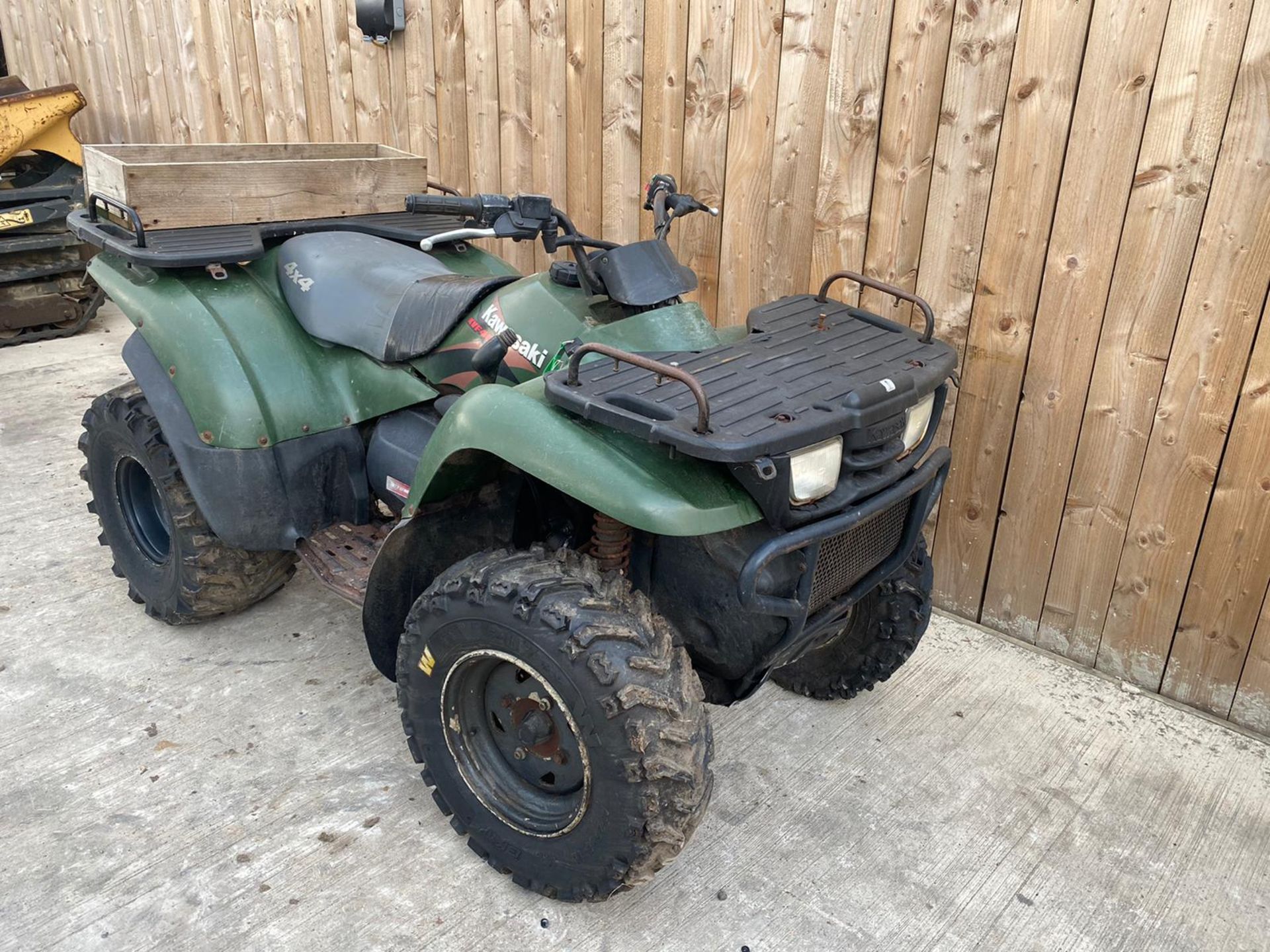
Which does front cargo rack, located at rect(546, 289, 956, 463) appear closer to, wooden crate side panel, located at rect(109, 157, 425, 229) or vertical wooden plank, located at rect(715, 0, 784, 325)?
vertical wooden plank, located at rect(715, 0, 784, 325)

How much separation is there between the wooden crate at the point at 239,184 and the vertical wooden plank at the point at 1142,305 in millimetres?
2312

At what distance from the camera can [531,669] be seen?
6.70 ft

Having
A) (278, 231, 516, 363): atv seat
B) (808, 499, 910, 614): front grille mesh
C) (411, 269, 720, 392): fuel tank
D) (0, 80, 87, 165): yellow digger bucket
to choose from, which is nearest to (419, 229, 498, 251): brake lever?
(411, 269, 720, 392): fuel tank

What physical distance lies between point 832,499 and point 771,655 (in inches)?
15.6

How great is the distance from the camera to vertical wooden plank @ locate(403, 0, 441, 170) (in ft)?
14.9

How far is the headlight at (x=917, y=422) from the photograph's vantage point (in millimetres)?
2174

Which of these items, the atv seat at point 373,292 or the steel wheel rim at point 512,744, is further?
the atv seat at point 373,292

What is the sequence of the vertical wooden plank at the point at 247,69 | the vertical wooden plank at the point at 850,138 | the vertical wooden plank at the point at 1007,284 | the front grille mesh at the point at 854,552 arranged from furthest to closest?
1. the vertical wooden plank at the point at 247,69
2. the vertical wooden plank at the point at 850,138
3. the vertical wooden plank at the point at 1007,284
4. the front grille mesh at the point at 854,552

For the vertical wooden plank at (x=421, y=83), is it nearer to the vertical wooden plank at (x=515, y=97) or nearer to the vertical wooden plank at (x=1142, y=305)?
the vertical wooden plank at (x=515, y=97)

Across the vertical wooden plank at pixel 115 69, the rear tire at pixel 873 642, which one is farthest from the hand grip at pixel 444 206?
the vertical wooden plank at pixel 115 69

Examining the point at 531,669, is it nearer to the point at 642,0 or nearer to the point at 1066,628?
the point at 1066,628

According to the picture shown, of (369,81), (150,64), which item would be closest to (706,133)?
(369,81)

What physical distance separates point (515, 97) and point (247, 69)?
92.7 inches

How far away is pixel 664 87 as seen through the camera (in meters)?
3.70
